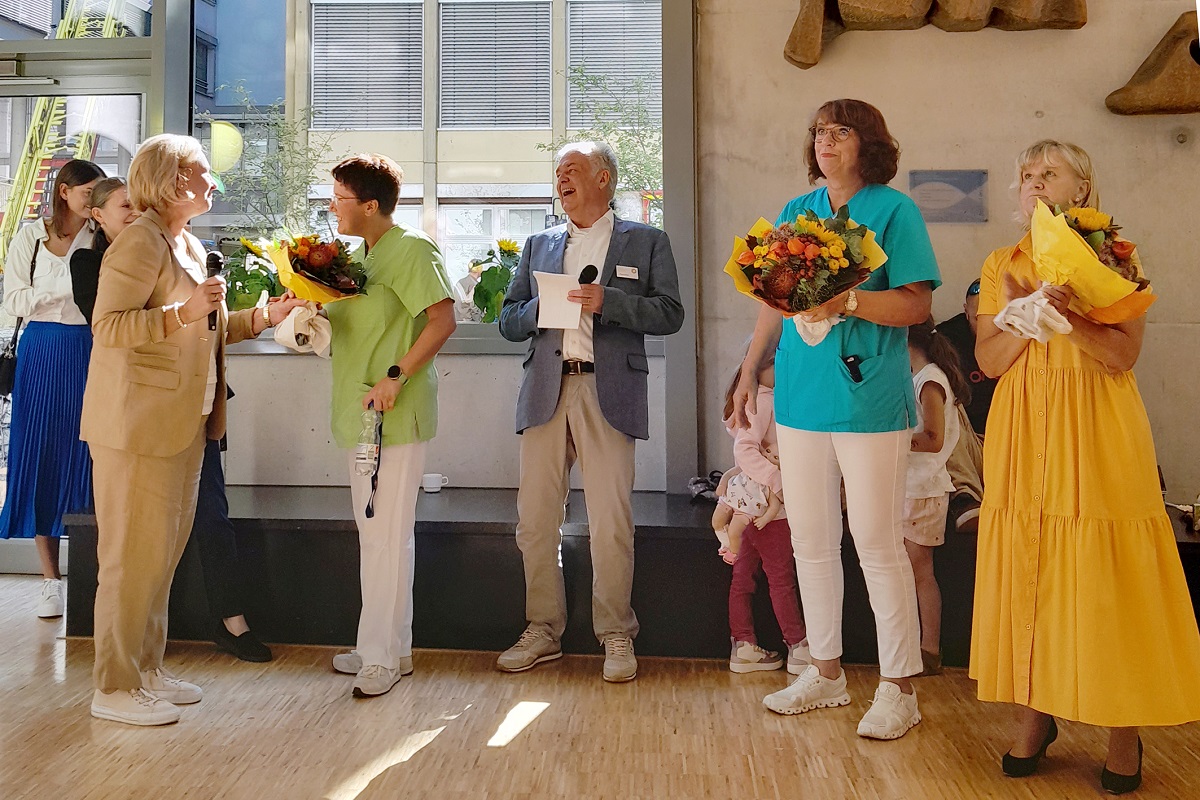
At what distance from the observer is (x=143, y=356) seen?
269 centimetres

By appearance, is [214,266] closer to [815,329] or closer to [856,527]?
[815,329]

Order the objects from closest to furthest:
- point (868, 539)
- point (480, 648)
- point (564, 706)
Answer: point (868, 539) < point (564, 706) < point (480, 648)

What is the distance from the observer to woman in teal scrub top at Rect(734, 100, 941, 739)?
2557mm

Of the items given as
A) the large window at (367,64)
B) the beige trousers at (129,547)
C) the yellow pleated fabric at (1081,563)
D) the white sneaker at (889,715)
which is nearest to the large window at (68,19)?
the large window at (367,64)

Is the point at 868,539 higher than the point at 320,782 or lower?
higher

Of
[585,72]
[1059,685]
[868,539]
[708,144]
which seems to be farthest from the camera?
[585,72]

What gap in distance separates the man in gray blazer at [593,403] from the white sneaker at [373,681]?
14.6 inches

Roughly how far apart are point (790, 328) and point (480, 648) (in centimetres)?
154

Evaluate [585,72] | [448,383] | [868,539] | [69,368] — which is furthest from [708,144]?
[69,368]

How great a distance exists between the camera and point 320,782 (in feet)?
7.66

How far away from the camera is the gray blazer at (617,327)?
3.13 m

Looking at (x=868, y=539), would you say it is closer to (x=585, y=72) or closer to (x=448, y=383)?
(x=448, y=383)

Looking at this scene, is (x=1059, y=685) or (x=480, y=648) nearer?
(x=1059, y=685)

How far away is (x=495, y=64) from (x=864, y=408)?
281cm
